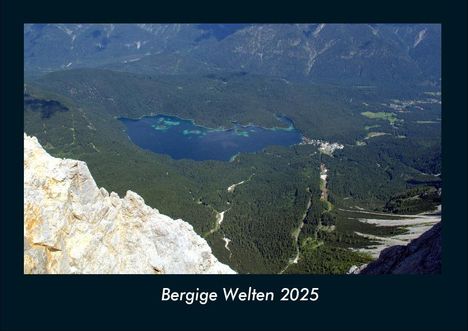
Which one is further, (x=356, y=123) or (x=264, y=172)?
(x=356, y=123)

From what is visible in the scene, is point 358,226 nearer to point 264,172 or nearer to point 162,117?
point 264,172

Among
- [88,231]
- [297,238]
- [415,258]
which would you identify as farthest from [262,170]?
[88,231]

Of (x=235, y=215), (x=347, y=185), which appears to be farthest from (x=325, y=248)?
(x=347, y=185)

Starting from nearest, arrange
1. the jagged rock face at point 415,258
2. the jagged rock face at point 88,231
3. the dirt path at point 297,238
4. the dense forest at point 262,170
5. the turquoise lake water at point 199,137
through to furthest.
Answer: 1. the jagged rock face at point 88,231
2. the jagged rock face at point 415,258
3. the dirt path at point 297,238
4. the dense forest at point 262,170
5. the turquoise lake water at point 199,137

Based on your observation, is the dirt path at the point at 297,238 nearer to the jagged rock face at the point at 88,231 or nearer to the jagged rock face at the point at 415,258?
the jagged rock face at the point at 415,258

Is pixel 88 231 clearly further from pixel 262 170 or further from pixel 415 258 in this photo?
pixel 262 170

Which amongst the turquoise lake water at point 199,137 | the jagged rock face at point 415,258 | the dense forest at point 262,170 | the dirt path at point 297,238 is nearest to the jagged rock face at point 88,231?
the jagged rock face at point 415,258
